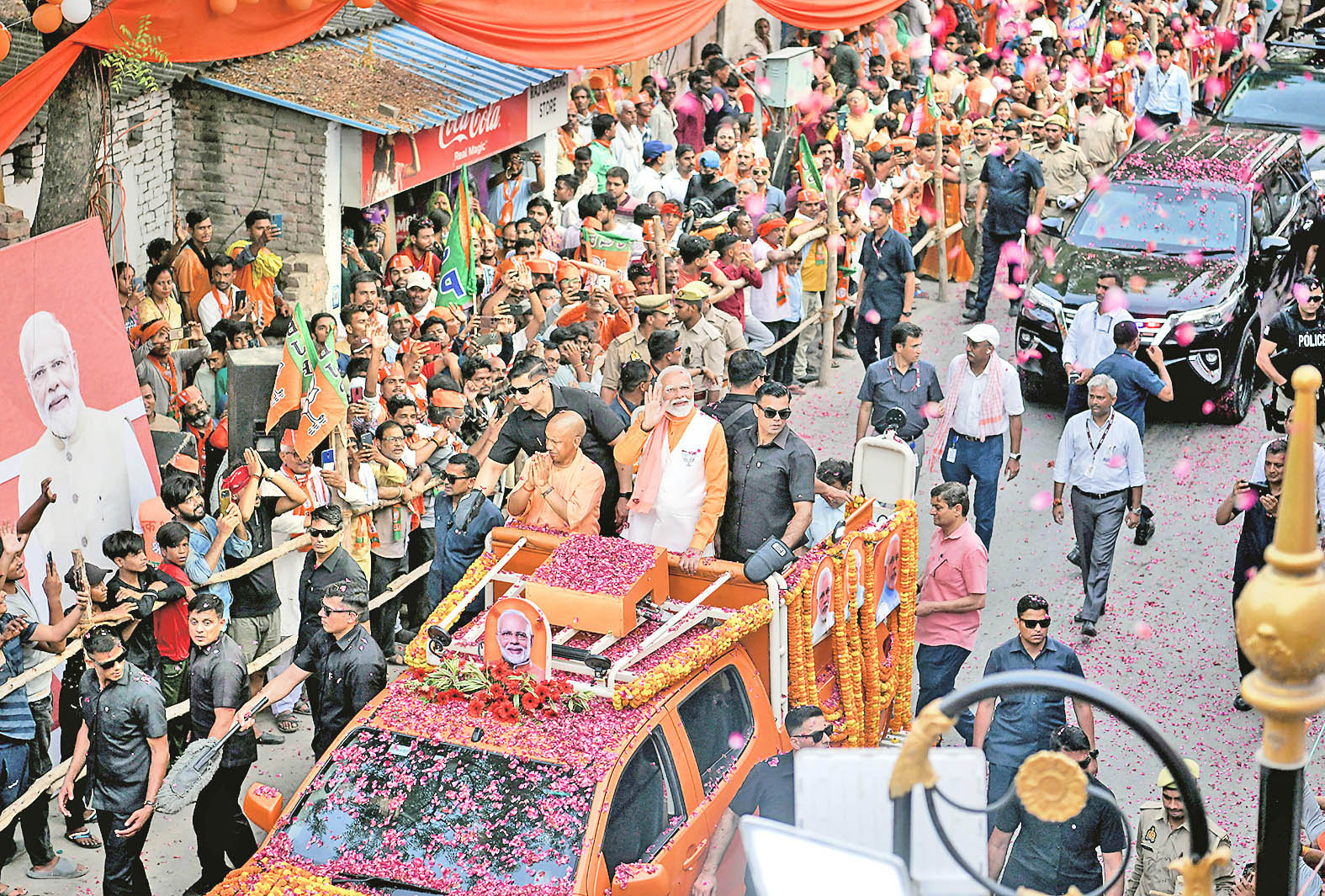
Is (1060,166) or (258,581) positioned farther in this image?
(1060,166)

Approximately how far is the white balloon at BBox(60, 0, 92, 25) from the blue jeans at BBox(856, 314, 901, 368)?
702 cm

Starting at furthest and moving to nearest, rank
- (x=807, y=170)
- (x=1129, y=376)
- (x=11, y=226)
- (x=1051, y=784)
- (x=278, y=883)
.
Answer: (x=807, y=170)
(x=1129, y=376)
(x=11, y=226)
(x=278, y=883)
(x=1051, y=784)

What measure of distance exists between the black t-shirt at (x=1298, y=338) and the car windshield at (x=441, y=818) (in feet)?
25.3

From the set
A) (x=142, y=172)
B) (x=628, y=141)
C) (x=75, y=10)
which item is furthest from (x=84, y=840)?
(x=628, y=141)

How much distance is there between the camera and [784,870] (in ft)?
12.7

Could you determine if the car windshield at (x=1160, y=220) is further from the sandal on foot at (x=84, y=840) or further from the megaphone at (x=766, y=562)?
the sandal on foot at (x=84, y=840)

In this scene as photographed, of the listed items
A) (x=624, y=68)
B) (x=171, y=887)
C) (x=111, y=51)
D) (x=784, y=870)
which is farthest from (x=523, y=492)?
(x=624, y=68)

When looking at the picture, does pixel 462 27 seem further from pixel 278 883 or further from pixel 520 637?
pixel 278 883

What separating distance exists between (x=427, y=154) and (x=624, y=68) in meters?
6.40

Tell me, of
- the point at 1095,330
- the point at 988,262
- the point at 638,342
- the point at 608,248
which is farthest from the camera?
the point at 988,262

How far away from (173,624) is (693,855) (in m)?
3.39

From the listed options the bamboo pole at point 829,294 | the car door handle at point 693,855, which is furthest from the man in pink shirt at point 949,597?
the bamboo pole at point 829,294

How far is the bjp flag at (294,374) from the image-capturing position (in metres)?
11.0

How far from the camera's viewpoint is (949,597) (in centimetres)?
1062
